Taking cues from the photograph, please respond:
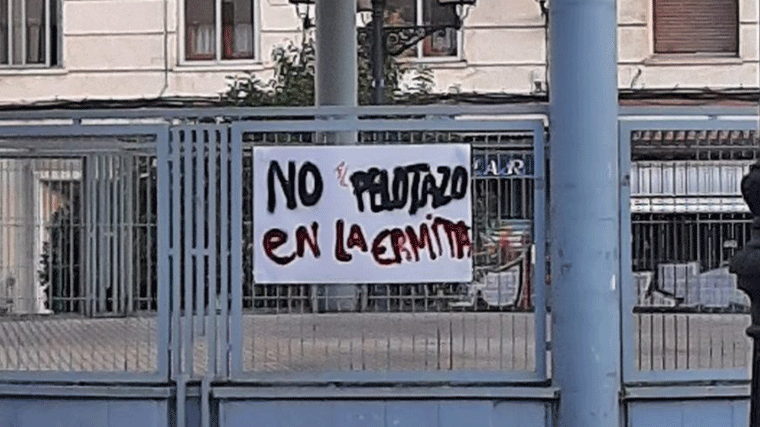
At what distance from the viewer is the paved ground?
29.8ft

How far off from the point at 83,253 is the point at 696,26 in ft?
54.7

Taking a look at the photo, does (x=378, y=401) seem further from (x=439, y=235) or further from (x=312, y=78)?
(x=312, y=78)

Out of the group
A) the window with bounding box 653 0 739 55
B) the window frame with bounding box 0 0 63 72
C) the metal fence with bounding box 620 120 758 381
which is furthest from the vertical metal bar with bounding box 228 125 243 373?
the window frame with bounding box 0 0 63 72

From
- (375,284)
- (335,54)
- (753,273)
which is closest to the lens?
(753,273)

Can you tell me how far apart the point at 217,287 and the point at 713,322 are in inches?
122

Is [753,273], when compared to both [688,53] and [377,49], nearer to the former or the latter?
[377,49]

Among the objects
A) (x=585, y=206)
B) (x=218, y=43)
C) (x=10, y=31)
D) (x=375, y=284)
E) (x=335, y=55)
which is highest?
(x=10, y=31)

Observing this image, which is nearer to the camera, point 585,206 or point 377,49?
point 585,206

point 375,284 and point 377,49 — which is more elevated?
point 377,49

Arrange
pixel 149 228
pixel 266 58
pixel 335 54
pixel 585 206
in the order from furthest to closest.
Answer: pixel 266 58, pixel 335 54, pixel 149 228, pixel 585 206

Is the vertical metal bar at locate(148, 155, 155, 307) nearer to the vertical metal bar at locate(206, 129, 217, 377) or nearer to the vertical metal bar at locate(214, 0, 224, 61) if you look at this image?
the vertical metal bar at locate(206, 129, 217, 377)

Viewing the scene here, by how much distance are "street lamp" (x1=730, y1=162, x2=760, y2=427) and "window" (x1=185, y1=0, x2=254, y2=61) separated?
1960 centimetres

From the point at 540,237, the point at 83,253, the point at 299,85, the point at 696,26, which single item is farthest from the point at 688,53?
the point at 83,253

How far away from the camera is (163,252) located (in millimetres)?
9117
